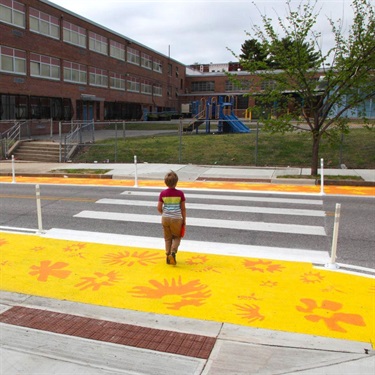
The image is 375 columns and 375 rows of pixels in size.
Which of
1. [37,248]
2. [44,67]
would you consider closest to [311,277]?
[37,248]

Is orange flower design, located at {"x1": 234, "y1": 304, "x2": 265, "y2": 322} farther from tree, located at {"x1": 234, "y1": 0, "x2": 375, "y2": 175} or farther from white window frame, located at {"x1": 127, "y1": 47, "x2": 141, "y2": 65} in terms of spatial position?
white window frame, located at {"x1": 127, "y1": 47, "x2": 141, "y2": 65}

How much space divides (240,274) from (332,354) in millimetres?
2258

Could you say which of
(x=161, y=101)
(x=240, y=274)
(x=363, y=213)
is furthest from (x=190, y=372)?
(x=161, y=101)

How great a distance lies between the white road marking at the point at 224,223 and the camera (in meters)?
8.58

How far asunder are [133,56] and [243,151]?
3608 centimetres

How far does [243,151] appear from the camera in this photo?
21.7 metres

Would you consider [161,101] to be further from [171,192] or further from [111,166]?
[171,192]

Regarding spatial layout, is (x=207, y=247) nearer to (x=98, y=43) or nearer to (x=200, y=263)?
(x=200, y=263)

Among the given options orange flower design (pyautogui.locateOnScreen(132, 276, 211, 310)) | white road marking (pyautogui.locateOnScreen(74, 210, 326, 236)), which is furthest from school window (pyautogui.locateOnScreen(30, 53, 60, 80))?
orange flower design (pyautogui.locateOnScreen(132, 276, 211, 310))

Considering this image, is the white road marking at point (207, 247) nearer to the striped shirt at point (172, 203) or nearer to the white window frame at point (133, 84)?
the striped shirt at point (172, 203)

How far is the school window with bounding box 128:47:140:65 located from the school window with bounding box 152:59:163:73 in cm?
597

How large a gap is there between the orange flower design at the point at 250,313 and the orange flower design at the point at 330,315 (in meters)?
0.49

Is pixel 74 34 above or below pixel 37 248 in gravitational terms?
above

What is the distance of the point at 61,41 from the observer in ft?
121
